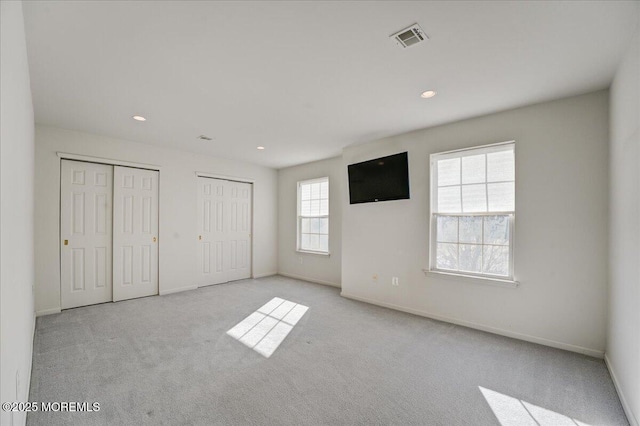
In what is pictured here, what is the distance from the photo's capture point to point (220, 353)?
2.73 m

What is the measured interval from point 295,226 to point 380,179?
2.66 m

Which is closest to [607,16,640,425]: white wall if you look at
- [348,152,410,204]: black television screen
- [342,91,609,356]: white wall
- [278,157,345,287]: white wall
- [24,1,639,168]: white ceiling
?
[342,91,609,356]: white wall

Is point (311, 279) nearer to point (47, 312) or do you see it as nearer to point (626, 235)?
point (47, 312)

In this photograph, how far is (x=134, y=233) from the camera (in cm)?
460

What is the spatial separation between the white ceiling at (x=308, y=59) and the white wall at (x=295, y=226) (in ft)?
6.94

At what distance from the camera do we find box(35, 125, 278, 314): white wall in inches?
149

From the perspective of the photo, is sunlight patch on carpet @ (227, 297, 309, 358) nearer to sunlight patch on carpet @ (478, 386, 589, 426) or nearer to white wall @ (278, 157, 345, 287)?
white wall @ (278, 157, 345, 287)

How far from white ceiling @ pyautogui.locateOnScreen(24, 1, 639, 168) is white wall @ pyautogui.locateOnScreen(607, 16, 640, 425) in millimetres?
287

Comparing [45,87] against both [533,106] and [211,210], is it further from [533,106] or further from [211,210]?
[533,106]

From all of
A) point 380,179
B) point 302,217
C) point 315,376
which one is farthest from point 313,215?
point 315,376

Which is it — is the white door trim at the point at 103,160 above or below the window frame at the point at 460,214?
above

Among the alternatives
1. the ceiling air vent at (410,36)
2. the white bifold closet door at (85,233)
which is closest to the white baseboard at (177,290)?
the white bifold closet door at (85,233)

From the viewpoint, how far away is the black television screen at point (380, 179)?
13.1 ft

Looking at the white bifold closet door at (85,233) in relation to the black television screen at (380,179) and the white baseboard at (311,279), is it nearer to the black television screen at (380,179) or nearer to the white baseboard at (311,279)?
the white baseboard at (311,279)
